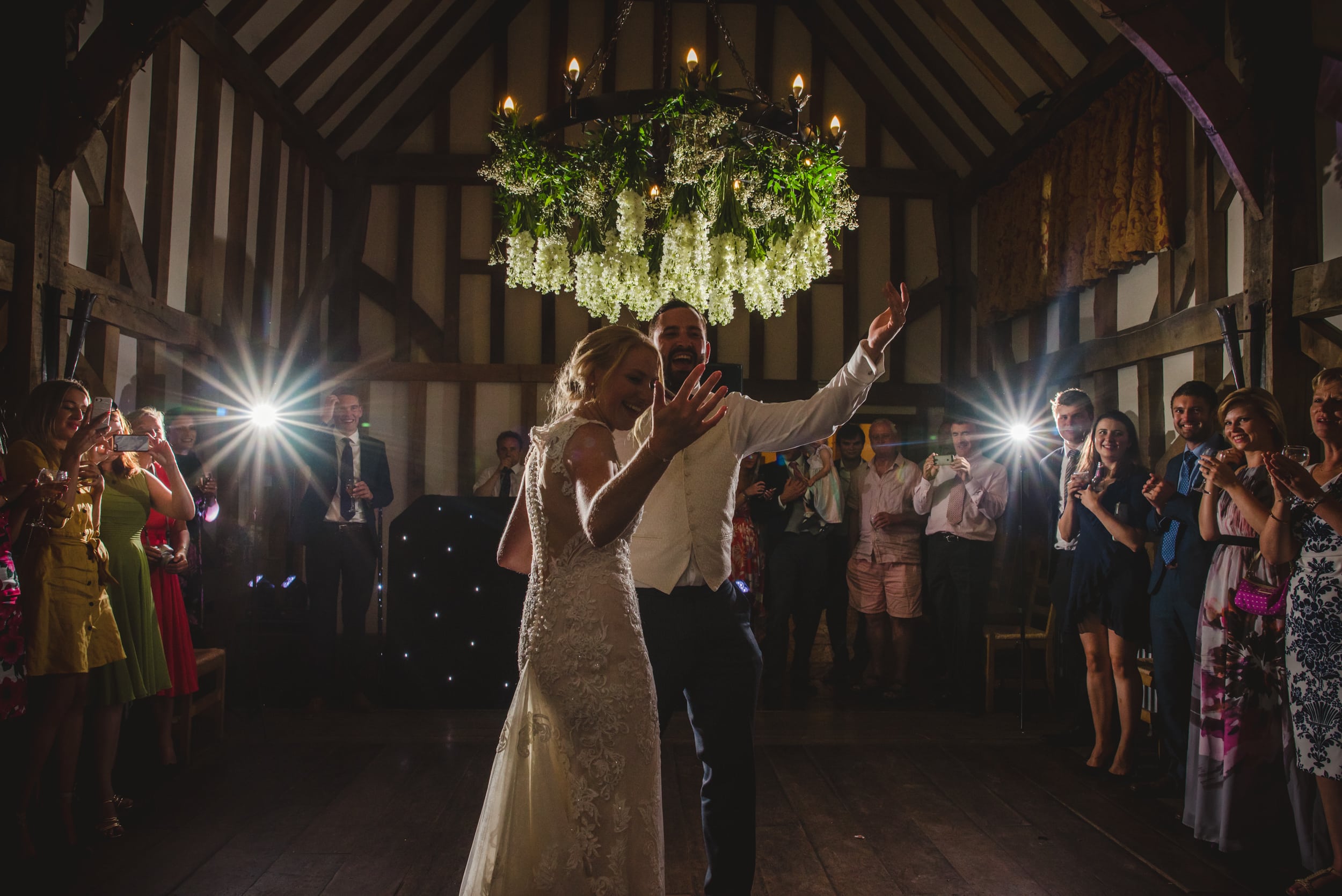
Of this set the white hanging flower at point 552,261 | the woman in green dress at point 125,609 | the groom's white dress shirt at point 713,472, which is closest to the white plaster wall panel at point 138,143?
the woman in green dress at point 125,609

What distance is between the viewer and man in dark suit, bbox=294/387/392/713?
16.9ft

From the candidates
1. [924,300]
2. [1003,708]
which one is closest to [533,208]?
[1003,708]

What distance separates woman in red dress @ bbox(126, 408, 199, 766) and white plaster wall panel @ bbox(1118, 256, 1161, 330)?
17.7 ft

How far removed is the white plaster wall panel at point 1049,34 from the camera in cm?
594

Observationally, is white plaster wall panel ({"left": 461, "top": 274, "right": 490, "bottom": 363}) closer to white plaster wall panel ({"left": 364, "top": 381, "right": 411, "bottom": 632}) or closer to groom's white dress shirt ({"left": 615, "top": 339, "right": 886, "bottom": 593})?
white plaster wall panel ({"left": 364, "top": 381, "right": 411, "bottom": 632})

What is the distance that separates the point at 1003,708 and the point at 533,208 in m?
3.82

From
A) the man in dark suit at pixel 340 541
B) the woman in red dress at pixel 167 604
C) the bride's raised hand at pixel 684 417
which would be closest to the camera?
the bride's raised hand at pixel 684 417

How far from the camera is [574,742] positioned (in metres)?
1.77

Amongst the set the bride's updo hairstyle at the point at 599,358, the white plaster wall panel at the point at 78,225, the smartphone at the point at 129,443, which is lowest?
the smartphone at the point at 129,443

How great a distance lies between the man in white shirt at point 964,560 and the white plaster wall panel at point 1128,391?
3.59ft

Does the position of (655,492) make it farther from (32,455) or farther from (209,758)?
(209,758)

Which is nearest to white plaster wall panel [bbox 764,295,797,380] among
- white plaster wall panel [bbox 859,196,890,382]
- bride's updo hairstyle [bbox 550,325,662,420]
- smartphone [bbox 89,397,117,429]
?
white plaster wall panel [bbox 859,196,890,382]

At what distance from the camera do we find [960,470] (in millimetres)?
5406

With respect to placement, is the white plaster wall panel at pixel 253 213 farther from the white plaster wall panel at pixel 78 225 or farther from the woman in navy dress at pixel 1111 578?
Answer: the woman in navy dress at pixel 1111 578
